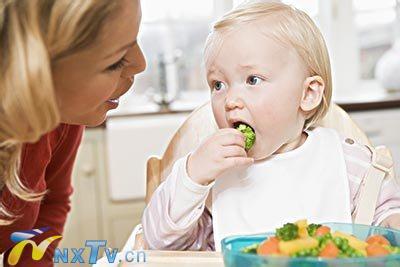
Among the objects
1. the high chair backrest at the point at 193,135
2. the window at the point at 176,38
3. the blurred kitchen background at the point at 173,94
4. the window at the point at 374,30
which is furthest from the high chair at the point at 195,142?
the window at the point at 374,30

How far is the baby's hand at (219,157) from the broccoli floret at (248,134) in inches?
0.6

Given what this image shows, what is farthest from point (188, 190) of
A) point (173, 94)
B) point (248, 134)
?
point (173, 94)

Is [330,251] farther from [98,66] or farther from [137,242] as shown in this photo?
[137,242]

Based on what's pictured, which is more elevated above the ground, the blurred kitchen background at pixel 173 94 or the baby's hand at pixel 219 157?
the baby's hand at pixel 219 157

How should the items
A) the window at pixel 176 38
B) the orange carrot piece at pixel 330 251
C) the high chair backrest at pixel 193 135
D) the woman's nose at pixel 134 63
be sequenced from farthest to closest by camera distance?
the window at pixel 176 38 < the high chair backrest at pixel 193 135 < the woman's nose at pixel 134 63 < the orange carrot piece at pixel 330 251

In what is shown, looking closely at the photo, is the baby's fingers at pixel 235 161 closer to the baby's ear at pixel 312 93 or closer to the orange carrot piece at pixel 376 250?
the baby's ear at pixel 312 93

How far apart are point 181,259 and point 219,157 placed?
0.20m

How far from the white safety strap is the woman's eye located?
54cm

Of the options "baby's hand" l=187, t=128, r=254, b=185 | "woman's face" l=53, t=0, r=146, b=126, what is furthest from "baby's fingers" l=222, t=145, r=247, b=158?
"woman's face" l=53, t=0, r=146, b=126

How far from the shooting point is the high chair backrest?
61.5 inches

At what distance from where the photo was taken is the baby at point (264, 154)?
51.7 inches

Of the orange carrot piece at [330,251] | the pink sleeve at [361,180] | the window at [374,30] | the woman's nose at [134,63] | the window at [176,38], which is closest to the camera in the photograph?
the orange carrot piece at [330,251]

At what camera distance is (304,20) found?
140 cm

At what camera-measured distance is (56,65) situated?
0.99m
